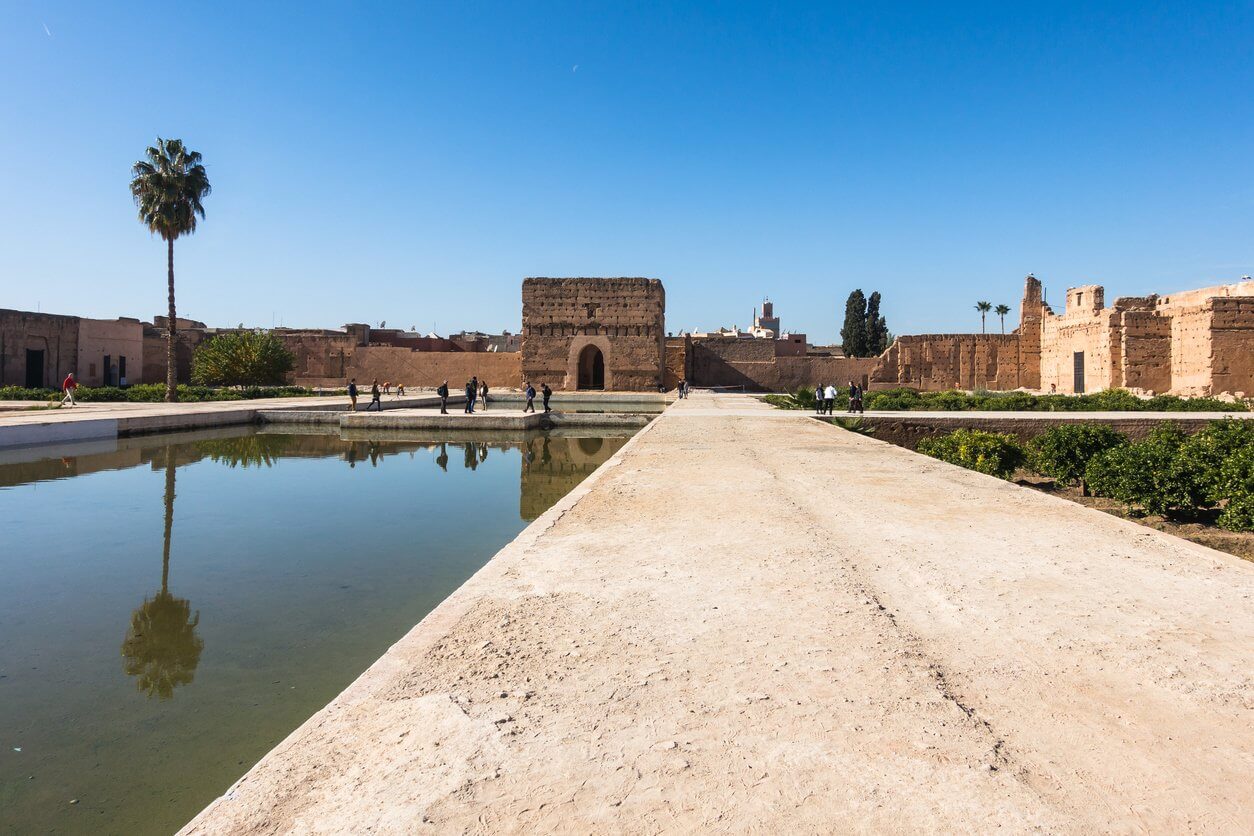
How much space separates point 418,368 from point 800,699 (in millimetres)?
34925

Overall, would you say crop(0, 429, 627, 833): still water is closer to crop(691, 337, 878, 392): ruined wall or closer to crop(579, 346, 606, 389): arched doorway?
crop(579, 346, 606, 389): arched doorway

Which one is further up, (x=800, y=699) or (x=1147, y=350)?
(x=1147, y=350)

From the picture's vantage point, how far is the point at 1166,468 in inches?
283

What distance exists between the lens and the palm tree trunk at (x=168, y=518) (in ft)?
17.8

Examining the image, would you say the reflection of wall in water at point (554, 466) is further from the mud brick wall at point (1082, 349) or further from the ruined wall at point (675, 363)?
the ruined wall at point (675, 363)

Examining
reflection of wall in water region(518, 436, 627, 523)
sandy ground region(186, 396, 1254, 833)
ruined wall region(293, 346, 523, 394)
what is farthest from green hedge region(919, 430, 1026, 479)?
ruined wall region(293, 346, 523, 394)

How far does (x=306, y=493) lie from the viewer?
9.06 metres

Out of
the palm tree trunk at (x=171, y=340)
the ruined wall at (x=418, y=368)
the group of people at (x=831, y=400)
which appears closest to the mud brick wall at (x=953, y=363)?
the group of people at (x=831, y=400)

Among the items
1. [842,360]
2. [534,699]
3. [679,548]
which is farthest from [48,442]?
[842,360]

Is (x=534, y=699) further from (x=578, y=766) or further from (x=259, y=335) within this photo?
(x=259, y=335)

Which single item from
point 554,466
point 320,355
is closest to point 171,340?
point 320,355

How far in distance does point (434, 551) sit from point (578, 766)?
15.0 ft

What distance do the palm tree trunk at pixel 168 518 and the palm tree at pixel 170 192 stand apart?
40.1ft

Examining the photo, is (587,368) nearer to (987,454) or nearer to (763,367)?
(763,367)
